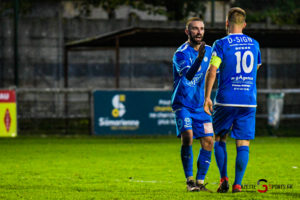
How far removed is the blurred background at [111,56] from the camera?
68.2 feet

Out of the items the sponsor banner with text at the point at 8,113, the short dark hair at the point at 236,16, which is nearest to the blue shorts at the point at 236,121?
the short dark hair at the point at 236,16

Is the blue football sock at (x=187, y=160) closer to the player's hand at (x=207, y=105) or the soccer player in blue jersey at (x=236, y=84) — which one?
the soccer player in blue jersey at (x=236, y=84)

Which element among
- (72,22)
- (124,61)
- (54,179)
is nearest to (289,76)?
(124,61)

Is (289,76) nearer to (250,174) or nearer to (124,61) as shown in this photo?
(124,61)

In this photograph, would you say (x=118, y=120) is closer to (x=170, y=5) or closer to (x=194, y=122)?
(x=194, y=122)

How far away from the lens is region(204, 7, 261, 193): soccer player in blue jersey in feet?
27.6

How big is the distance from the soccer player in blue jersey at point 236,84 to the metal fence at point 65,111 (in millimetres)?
11385

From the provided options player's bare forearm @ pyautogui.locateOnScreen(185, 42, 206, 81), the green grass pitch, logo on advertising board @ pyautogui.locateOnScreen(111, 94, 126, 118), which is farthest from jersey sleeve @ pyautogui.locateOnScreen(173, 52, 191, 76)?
logo on advertising board @ pyautogui.locateOnScreen(111, 94, 126, 118)

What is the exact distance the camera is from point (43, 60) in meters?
27.5

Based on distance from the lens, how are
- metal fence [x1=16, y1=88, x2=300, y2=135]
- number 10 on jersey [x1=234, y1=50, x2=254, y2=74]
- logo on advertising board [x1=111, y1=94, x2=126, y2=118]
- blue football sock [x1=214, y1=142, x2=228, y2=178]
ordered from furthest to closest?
metal fence [x1=16, y1=88, x2=300, y2=135]
logo on advertising board [x1=111, y1=94, x2=126, y2=118]
blue football sock [x1=214, y1=142, x2=228, y2=178]
number 10 on jersey [x1=234, y1=50, x2=254, y2=74]

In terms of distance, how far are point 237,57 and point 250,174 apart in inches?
120

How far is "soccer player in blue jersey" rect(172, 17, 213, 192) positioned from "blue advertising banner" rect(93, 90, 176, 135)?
10717 mm

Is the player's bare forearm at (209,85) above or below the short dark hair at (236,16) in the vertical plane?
below

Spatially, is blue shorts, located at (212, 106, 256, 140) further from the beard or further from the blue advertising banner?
the blue advertising banner
